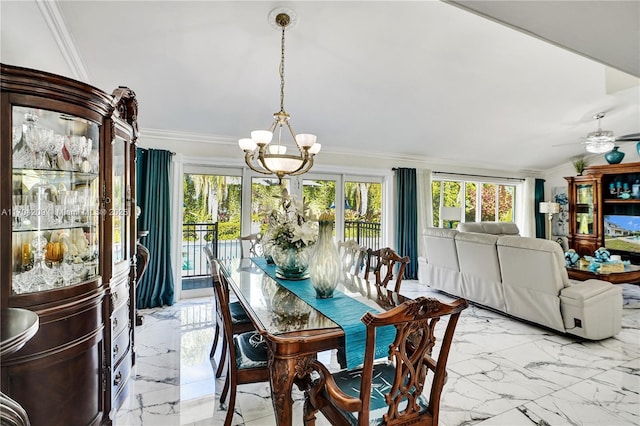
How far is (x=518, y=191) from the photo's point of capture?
771 centimetres

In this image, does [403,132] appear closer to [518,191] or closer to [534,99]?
[534,99]

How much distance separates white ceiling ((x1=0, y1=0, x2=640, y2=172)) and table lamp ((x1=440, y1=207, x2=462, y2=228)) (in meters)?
1.65

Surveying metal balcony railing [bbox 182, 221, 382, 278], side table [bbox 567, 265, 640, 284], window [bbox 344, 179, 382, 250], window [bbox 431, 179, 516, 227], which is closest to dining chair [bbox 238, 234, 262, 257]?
metal balcony railing [bbox 182, 221, 382, 278]

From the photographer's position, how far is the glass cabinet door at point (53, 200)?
1.47 meters

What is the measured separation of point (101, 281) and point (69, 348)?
0.37 meters

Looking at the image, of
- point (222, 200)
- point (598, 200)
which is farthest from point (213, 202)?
point (598, 200)

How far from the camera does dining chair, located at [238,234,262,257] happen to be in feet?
12.7

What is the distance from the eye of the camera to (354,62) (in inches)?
133

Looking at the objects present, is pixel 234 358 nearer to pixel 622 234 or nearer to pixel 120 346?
pixel 120 346

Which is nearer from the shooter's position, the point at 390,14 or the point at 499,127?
the point at 390,14

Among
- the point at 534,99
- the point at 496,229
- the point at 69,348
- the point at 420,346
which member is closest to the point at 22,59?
the point at 69,348

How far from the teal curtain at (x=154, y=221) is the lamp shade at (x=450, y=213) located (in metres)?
5.15

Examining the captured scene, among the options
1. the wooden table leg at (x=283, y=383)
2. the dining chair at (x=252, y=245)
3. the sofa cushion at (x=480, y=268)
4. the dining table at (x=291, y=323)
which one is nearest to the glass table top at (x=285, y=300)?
the dining table at (x=291, y=323)

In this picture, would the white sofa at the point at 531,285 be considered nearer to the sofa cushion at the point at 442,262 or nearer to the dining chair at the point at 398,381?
the sofa cushion at the point at 442,262
